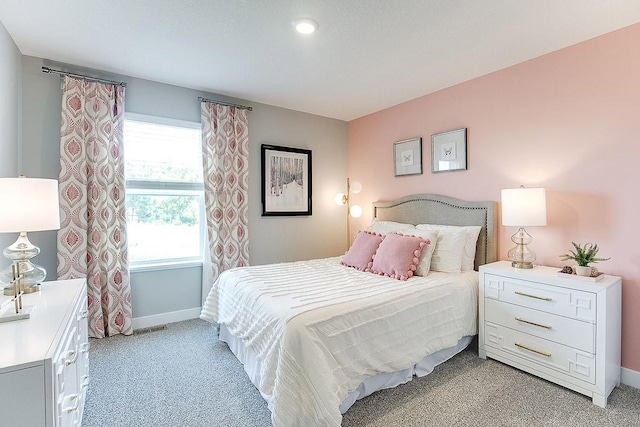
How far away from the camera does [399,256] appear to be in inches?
105

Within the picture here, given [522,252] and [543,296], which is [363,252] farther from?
[543,296]

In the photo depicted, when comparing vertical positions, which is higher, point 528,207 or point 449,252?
point 528,207

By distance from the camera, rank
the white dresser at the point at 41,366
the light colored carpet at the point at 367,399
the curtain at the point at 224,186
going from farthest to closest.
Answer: the curtain at the point at 224,186 < the light colored carpet at the point at 367,399 < the white dresser at the point at 41,366

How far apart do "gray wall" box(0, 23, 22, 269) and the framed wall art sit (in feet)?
7.13

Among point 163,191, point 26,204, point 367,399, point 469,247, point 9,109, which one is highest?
point 9,109

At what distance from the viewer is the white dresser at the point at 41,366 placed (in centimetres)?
98

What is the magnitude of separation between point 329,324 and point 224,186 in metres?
2.25

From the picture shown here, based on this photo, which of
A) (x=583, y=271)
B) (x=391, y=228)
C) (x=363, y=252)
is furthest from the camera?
(x=391, y=228)

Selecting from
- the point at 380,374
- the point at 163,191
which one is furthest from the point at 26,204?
the point at 380,374

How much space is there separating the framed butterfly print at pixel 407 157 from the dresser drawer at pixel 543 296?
157cm

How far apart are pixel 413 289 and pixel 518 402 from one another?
0.90 metres

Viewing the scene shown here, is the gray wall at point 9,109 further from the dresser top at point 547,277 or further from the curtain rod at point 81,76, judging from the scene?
the dresser top at point 547,277

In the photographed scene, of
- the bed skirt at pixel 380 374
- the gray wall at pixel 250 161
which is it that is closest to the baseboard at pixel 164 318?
the gray wall at pixel 250 161

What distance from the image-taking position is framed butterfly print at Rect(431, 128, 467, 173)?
3154 mm
